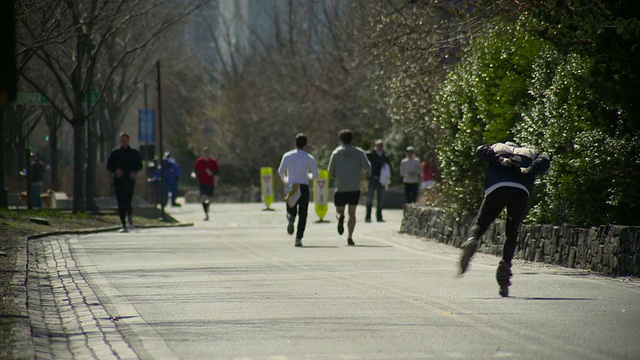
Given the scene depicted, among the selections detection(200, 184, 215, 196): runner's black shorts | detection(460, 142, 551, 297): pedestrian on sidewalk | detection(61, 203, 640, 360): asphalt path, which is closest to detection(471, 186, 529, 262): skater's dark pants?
detection(460, 142, 551, 297): pedestrian on sidewalk

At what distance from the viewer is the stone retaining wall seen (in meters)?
12.8

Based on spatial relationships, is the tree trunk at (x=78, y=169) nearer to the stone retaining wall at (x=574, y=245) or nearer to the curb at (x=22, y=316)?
the curb at (x=22, y=316)

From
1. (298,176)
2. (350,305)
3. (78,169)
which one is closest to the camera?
(350,305)

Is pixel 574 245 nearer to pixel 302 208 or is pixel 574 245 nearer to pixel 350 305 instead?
pixel 350 305

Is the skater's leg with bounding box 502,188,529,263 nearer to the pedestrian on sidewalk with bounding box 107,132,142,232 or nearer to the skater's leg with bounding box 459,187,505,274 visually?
the skater's leg with bounding box 459,187,505,274

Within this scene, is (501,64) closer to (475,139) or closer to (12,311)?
(475,139)

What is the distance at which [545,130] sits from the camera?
1488 cm

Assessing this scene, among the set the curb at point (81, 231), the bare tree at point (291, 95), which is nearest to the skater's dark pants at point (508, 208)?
the curb at point (81, 231)

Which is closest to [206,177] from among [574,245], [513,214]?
[574,245]

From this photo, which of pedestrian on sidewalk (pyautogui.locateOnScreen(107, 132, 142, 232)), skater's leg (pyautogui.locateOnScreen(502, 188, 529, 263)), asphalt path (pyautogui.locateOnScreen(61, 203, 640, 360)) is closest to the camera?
asphalt path (pyautogui.locateOnScreen(61, 203, 640, 360))

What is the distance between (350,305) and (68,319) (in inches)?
93.8

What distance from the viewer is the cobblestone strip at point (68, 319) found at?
25.8ft

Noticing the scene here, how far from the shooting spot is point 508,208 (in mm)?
11422

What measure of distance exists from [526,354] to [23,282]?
614 cm
